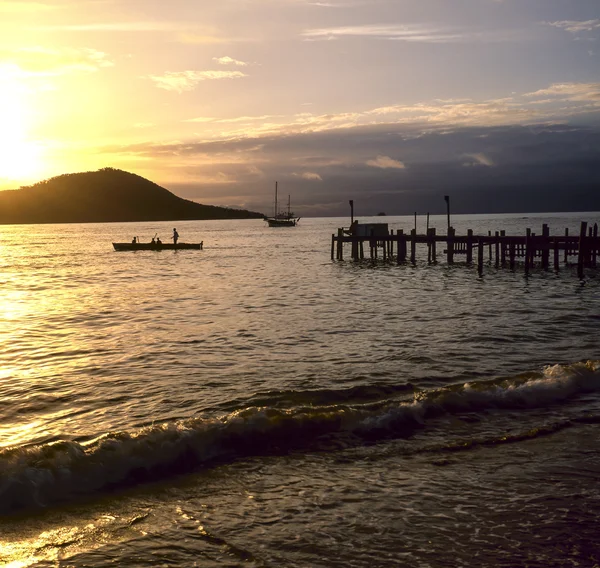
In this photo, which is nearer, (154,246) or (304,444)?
(304,444)

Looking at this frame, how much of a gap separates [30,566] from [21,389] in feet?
27.6

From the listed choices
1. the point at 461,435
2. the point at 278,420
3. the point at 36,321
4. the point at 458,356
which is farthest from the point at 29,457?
the point at 36,321

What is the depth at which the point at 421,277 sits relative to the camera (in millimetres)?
41125

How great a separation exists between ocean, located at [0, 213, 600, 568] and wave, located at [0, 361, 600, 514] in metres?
0.03

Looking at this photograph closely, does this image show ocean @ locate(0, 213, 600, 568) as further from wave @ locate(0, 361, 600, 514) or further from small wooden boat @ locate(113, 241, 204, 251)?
small wooden boat @ locate(113, 241, 204, 251)

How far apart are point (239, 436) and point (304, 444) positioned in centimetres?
105

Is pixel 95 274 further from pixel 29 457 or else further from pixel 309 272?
pixel 29 457

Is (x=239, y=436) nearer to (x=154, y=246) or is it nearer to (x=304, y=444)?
(x=304, y=444)

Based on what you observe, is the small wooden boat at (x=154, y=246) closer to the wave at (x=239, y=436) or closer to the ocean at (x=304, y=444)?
the ocean at (x=304, y=444)

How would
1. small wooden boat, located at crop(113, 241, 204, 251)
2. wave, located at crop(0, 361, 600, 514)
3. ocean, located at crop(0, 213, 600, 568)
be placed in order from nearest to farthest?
ocean, located at crop(0, 213, 600, 568) < wave, located at crop(0, 361, 600, 514) < small wooden boat, located at crop(113, 241, 204, 251)

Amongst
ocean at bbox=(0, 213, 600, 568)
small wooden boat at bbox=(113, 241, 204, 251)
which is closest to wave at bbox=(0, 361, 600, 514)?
ocean at bbox=(0, 213, 600, 568)

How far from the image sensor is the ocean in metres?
6.28

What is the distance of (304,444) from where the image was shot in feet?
31.3

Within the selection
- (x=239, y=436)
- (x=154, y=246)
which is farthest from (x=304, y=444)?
(x=154, y=246)
